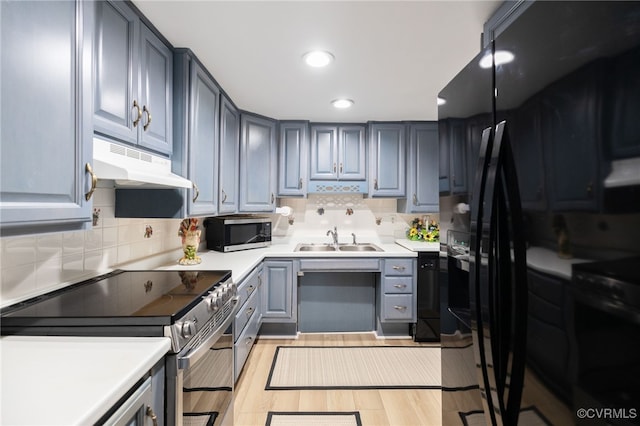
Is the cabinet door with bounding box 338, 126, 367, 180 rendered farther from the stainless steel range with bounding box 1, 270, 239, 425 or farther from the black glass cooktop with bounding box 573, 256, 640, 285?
the black glass cooktop with bounding box 573, 256, 640, 285

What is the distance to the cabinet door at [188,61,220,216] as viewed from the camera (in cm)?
182

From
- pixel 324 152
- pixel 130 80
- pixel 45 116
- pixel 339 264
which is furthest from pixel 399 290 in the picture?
pixel 45 116

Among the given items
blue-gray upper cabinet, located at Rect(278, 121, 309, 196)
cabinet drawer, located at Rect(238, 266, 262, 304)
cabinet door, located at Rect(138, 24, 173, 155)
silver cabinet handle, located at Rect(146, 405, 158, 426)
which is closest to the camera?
silver cabinet handle, located at Rect(146, 405, 158, 426)

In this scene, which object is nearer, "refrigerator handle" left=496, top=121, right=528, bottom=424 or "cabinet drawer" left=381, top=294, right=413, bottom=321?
"refrigerator handle" left=496, top=121, right=528, bottom=424

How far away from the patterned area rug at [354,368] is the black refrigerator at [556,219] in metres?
1.50

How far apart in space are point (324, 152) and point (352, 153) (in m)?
0.31

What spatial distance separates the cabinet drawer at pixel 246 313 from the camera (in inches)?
79.4

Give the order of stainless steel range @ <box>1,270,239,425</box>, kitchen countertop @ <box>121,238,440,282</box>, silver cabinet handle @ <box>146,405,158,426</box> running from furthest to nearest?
kitchen countertop @ <box>121,238,440,282</box>
stainless steel range @ <box>1,270,239,425</box>
silver cabinet handle @ <box>146,405,158,426</box>

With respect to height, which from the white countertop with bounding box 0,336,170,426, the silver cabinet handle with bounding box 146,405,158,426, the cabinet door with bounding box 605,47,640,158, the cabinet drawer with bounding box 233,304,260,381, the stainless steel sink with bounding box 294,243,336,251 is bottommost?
the cabinet drawer with bounding box 233,304,260,381

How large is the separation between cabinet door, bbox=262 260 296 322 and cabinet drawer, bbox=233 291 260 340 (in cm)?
21

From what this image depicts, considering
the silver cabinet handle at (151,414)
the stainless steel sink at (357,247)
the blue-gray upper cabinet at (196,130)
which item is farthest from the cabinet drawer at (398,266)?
the silver cabinet handle at (151,414)

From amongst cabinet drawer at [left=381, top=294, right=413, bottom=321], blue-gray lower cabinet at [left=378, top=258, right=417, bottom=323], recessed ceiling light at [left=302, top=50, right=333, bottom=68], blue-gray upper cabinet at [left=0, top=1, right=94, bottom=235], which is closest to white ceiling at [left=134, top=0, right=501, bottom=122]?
recessed ceiling light at [left=302, top=50, right=333, bottom=68]

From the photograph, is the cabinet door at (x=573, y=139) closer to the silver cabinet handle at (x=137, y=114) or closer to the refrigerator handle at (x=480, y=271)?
the refrigerator handle at (x=480, y=271)

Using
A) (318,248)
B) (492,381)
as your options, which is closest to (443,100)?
(492,381)
